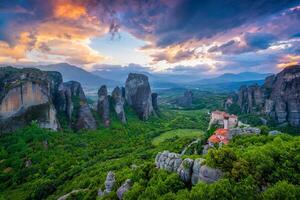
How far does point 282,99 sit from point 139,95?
7234 cm

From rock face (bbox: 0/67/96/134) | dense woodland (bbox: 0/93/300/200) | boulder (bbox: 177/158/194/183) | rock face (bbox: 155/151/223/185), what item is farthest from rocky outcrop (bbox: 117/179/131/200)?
rock face (bbox: 0/67/96/134)

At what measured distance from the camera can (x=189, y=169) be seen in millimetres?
27875

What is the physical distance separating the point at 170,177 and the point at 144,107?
4216 inches

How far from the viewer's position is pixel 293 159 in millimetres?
24406

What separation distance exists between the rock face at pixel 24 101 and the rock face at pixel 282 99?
314 ft

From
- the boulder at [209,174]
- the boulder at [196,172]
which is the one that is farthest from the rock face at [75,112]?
the boulder at [209,174]

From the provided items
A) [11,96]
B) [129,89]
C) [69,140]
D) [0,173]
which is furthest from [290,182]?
[129,89]

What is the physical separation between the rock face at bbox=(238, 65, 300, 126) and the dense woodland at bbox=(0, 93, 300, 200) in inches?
1413

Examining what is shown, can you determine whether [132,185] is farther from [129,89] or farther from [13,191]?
[129,89]

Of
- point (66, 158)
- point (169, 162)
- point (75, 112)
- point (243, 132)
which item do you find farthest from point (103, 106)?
point (169, 162)

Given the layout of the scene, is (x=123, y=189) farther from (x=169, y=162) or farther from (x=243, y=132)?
(x=243, y=132)

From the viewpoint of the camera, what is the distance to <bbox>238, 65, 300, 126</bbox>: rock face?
344 ft

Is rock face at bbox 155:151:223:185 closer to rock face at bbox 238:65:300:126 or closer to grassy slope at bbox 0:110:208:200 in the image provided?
grassy slope at bbox 0:110:208:200

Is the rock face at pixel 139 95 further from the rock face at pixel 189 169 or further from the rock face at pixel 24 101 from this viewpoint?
the rock face at pixel 189 169
